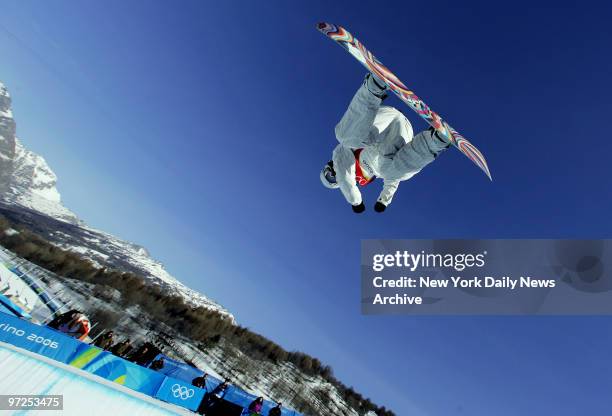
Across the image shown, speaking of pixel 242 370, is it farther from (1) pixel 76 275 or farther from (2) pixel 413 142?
(2) pixel 413 142

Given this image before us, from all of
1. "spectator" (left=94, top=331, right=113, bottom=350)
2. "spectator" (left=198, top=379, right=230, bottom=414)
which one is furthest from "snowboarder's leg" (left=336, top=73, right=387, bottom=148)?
"spectator" (left=94, top=331, right=113, bottom=350)

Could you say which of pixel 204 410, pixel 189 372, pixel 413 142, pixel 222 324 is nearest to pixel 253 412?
pixel 204 410

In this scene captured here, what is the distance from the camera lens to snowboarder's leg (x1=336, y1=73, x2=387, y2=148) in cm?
611

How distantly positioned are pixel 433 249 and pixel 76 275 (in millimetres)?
34661

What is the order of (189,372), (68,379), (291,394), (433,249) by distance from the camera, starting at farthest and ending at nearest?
(291,394) < (189,372) < (433,249) < (68,379)

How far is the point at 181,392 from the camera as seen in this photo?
10.9 meters

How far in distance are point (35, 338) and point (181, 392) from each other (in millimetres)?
4224

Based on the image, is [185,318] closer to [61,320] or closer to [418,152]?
[61,320]

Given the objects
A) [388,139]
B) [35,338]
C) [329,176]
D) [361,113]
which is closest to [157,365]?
[35,338]

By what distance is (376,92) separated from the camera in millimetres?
6121

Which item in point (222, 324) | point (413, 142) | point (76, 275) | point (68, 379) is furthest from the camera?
point (222, 324)

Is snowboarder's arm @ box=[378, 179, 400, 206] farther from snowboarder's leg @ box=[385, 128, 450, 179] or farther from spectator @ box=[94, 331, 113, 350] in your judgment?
spectator @ box=[94, 331, 113, 350]

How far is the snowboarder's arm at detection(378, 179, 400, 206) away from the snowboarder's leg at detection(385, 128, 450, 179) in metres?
2.20

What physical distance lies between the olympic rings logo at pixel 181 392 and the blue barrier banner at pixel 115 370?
1.51 feet
